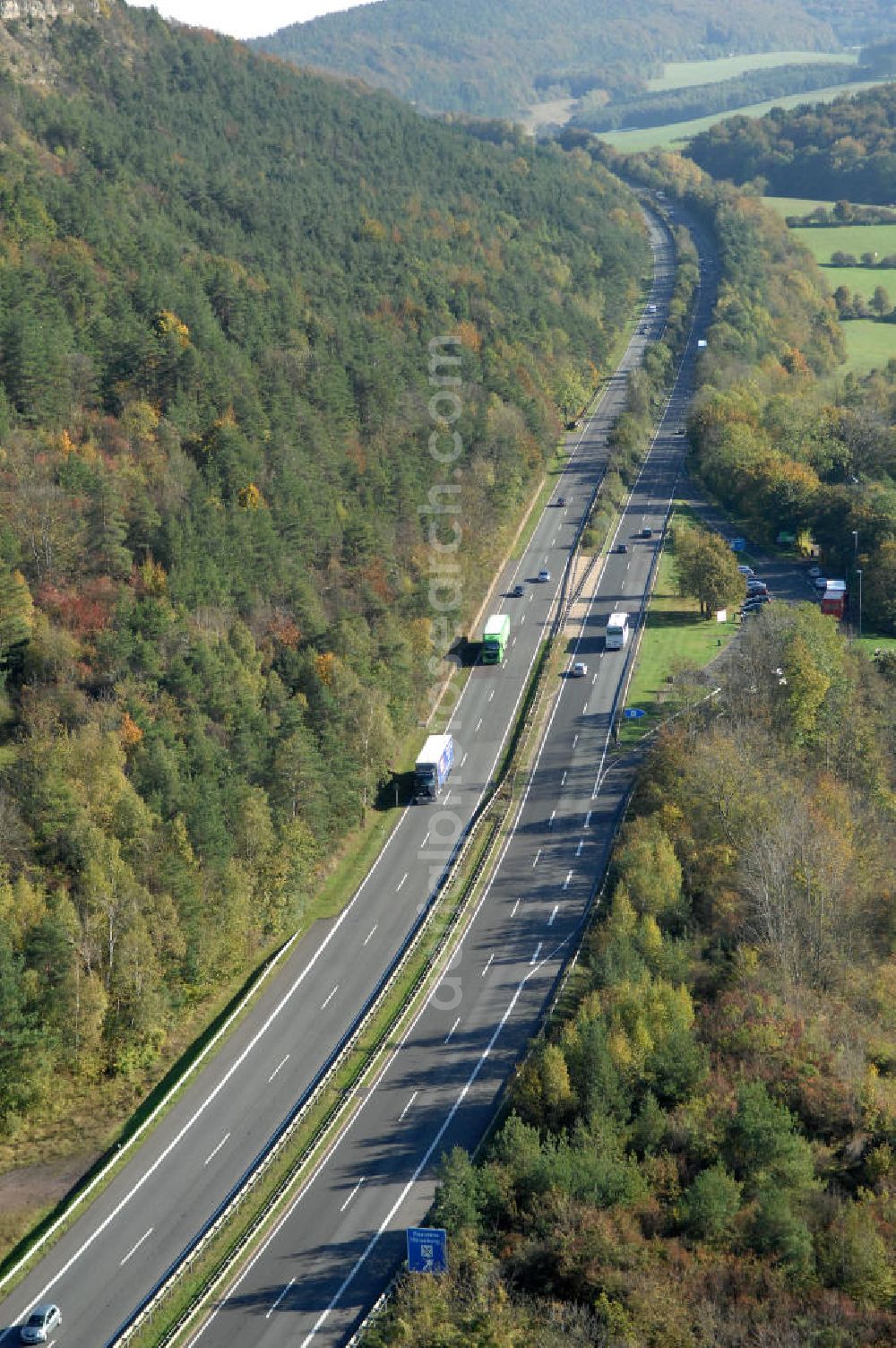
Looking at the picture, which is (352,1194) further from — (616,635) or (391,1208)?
(616,635)

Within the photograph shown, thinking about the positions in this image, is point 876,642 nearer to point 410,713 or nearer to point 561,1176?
point 410,713

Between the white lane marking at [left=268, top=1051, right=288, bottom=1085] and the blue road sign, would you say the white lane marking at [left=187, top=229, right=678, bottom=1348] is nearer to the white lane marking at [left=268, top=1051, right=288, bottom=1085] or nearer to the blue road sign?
the blue road sign

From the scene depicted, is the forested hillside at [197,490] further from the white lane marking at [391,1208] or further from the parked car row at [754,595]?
the parked car row at [754,595]

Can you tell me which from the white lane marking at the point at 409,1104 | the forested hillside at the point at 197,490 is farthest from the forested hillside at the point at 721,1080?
the forested hillside at the point at 197,490

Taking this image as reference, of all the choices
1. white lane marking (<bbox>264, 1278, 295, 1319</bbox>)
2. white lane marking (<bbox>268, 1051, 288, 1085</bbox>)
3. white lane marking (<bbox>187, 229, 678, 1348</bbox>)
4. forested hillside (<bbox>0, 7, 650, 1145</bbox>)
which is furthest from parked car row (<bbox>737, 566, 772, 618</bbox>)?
white lane marking (<bbox>264, 1278, 295, 1319</bbox>)

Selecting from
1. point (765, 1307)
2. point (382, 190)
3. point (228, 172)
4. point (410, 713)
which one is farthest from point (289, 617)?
point (382, 190)
